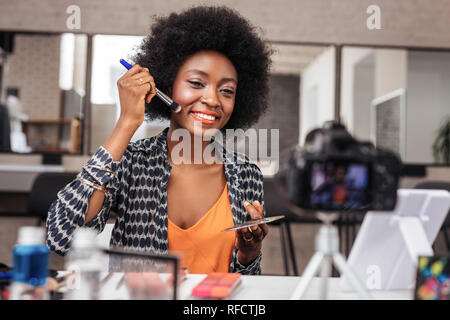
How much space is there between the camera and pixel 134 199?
3.81ft

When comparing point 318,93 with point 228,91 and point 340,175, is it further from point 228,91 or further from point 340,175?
point 340,175

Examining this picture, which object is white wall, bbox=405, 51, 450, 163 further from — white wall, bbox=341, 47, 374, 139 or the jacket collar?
the jacket collar

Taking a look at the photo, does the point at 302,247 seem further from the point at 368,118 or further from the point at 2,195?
the point at 2,195

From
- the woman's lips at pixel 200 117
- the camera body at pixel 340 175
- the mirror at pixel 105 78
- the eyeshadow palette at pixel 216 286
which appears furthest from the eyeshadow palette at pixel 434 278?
the mirror at pixel 105 78

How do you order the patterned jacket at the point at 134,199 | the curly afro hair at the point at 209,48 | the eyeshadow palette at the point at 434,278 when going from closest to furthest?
the eyeshadow palette at the point at 434,278 < the patterned jacket at the point at 134,199 < the curly afro hair at the point at 209,48

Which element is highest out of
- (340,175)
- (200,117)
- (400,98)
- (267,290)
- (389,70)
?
(389,70)

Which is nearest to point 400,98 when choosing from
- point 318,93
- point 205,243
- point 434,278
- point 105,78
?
point 318,93

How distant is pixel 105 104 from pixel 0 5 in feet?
3.55

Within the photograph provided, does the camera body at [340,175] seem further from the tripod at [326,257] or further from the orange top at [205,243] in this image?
the orange top at [205,243]

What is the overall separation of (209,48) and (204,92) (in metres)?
0.18

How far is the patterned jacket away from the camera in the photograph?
0.96 m

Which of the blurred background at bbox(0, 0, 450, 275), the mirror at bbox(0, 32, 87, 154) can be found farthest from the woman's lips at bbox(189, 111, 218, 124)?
the mirror at bbox(0, 32, 87, 154)

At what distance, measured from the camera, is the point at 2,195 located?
126 inches

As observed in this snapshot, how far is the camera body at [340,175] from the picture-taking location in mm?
520
